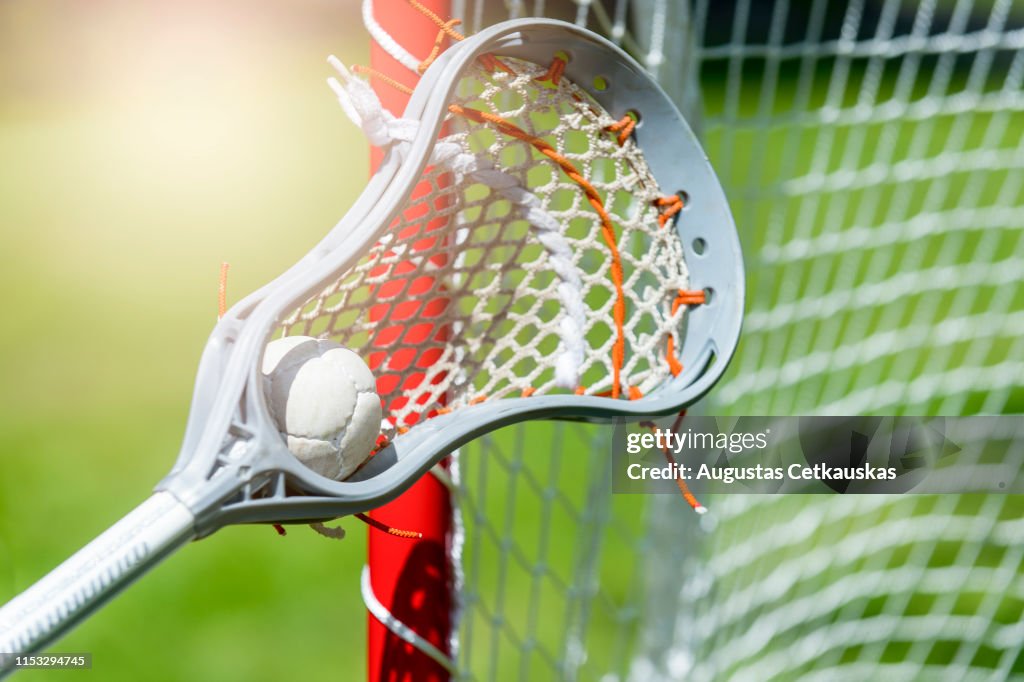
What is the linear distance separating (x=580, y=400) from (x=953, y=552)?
56.6 inches

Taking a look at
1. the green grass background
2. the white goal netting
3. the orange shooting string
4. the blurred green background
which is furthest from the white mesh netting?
the blurred green background

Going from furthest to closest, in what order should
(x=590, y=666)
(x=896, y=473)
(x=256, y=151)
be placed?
(x=256, y=151), (x=590, y=666), (x=896, y=473)

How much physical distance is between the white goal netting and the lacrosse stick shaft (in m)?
0.47

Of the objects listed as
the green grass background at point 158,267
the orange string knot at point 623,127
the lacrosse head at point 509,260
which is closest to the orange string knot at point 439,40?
the lacrosse head at point 509,260

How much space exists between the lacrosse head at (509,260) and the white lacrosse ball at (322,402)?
23 millimetres

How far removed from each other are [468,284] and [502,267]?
5 cm

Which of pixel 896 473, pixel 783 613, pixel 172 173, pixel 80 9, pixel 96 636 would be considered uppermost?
pixel 80 9

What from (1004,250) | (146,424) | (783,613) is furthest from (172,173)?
(783,613)

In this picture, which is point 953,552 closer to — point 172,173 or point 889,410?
point 889,410

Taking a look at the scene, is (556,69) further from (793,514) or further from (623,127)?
(793,514)

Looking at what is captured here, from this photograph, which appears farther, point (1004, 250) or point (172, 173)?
point (172, 173)

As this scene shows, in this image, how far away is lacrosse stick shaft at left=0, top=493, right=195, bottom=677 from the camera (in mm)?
602

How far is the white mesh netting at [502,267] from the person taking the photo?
871 mm

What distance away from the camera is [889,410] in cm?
234
